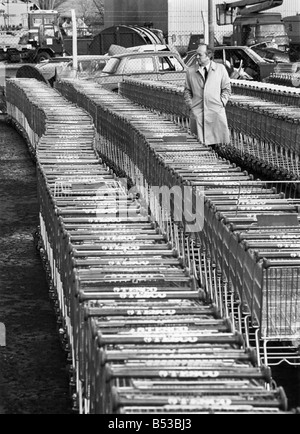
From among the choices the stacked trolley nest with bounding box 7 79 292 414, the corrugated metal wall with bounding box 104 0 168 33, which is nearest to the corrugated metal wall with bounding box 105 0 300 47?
the corrugated metal wall with bounding box 104 0 168 33

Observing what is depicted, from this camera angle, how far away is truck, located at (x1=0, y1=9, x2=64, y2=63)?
199 ft

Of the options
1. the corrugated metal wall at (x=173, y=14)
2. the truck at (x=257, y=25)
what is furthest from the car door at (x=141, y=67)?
the corrugated metal wall at (x=173, y=14)

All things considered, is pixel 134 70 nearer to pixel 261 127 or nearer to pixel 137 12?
pixel 261 127

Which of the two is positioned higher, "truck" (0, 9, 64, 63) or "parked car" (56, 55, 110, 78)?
"parked car" (56, 55, 110, 78)

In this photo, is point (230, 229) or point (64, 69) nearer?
point (230, 229)

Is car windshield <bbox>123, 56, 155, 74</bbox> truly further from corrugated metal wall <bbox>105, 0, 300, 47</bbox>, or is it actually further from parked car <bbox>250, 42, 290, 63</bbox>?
corrugated metal wall <bbox>105, 0, 300, 47</bbox>

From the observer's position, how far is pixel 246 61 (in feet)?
135

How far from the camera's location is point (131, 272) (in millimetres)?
8391

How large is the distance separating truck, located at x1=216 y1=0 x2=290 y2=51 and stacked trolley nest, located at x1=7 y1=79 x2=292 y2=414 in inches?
1486

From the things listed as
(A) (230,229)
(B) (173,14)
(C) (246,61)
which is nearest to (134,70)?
(C) (246,61)

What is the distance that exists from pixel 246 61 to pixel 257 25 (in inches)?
396

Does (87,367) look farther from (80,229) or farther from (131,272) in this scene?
(80,229)

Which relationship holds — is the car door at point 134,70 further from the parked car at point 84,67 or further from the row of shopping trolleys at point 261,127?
the row of shopping trolleys at point 261,127

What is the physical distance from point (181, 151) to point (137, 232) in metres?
5.14
